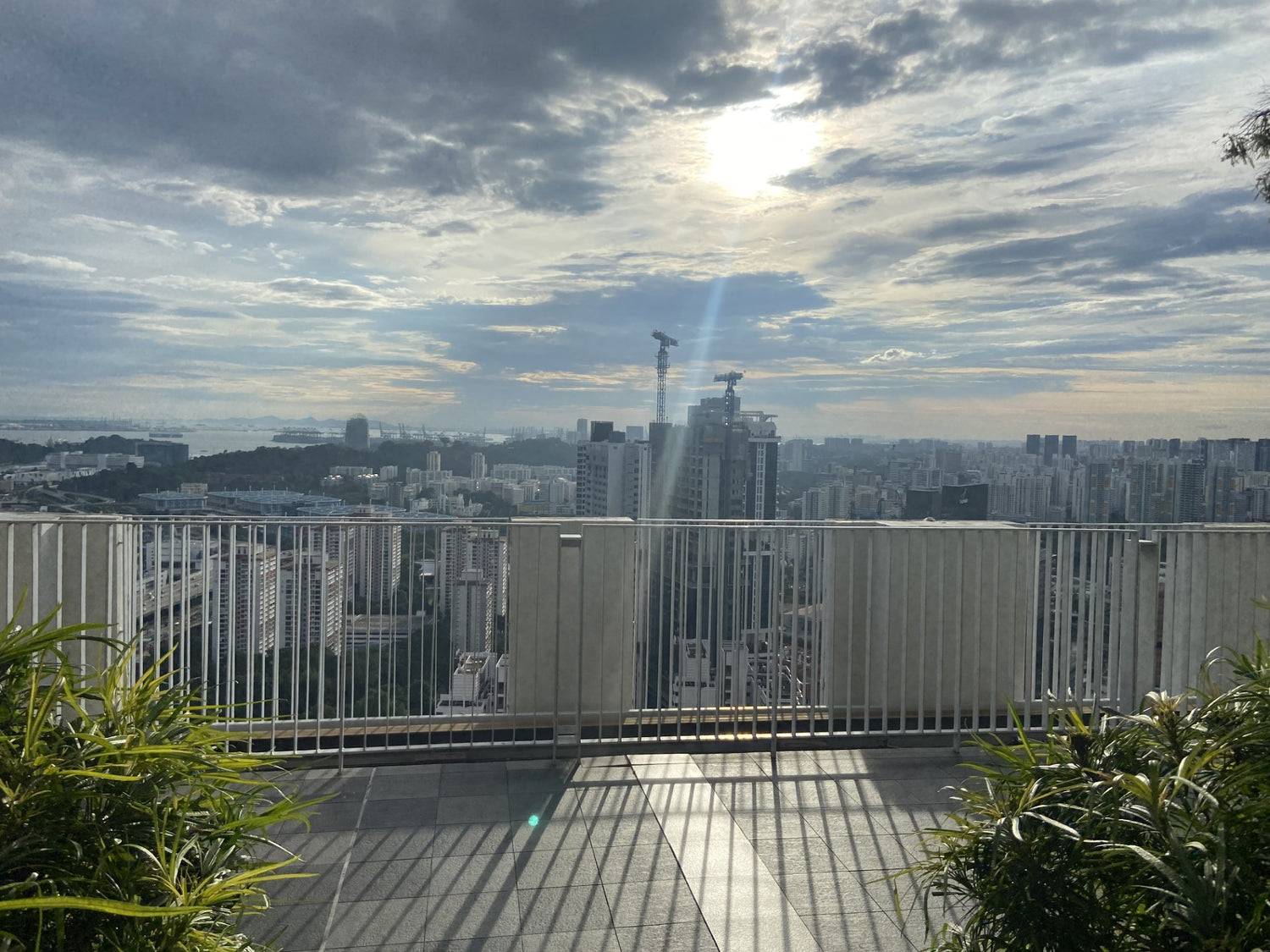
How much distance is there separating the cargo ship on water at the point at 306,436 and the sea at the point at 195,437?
28cm

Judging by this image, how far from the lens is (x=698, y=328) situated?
80.8 feet

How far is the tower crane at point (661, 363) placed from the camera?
20.1 metres

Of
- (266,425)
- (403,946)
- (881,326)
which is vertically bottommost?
(403,946)

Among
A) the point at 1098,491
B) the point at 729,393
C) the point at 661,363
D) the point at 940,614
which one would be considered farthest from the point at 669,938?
the point at 661,363

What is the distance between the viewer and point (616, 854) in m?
3.50

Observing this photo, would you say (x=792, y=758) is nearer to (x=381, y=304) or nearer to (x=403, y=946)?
(x=403, y=946)

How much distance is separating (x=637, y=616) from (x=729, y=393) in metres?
13.3

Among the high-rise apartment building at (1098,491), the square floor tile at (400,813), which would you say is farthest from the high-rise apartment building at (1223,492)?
the square floor tile at (400,813)

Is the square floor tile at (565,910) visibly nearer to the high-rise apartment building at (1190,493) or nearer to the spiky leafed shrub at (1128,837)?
the spiky leafed shrub at (1128,837)

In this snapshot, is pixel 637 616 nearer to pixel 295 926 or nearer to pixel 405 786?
pixel 405 786

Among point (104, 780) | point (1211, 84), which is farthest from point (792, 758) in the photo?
point (1211, 84)

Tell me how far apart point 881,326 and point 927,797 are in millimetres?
17553

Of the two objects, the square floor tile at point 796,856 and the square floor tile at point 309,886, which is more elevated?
the square floor tile at point 796,856

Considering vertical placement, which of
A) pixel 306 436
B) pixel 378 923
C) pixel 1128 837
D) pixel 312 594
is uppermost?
pixel 306 436
